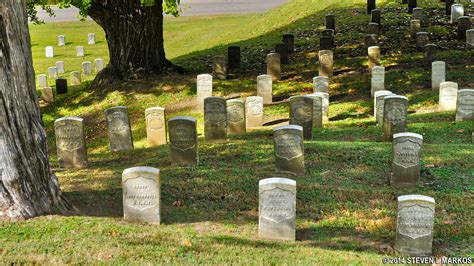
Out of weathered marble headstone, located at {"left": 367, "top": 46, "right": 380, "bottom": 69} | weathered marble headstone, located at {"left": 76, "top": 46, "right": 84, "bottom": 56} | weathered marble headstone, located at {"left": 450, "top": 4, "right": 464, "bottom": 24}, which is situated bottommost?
weathered marble headstone, located at {"left": 76, "top": 46, "right": 84, "bottom": 56}

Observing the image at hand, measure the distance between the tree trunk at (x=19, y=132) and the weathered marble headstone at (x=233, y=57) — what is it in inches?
571

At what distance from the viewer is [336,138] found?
50.8ft

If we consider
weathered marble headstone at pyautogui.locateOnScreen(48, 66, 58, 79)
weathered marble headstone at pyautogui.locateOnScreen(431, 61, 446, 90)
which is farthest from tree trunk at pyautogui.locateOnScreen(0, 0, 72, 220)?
weathered marble headstone at pyautogui.locateOnScreen(48, 66, 58, 79)

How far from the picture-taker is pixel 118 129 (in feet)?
50.0

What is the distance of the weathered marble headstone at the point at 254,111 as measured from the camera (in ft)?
55.6

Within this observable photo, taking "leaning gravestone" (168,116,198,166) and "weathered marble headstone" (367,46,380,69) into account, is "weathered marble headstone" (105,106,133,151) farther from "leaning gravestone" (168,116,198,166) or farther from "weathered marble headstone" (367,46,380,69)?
"weathered marble headstone" (367,46,380,69)

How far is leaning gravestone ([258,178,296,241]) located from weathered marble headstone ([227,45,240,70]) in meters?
14.7

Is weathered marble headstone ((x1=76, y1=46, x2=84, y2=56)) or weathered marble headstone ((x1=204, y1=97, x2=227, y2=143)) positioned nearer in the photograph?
weathered marble headstone ((x1=204, y1=97, x2=227, y2=143))

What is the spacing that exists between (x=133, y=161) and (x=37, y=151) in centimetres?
436

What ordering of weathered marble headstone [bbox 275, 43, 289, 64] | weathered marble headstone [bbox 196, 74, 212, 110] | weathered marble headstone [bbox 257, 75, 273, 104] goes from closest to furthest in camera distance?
weathered marble headstone [bbox 257, 75, 273, 104] → weathered marble headstone [bbox 196, 74, 212, 110] → weathered marble headstone [bbox 275, 43, 289, 64]

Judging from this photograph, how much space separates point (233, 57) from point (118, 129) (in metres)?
9.24

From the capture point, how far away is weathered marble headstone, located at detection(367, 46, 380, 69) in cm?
2189

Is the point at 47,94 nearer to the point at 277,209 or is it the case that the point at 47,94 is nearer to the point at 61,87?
the point at 61,87

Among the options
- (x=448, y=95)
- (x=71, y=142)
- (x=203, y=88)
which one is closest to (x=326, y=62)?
(x=203, y=88)
